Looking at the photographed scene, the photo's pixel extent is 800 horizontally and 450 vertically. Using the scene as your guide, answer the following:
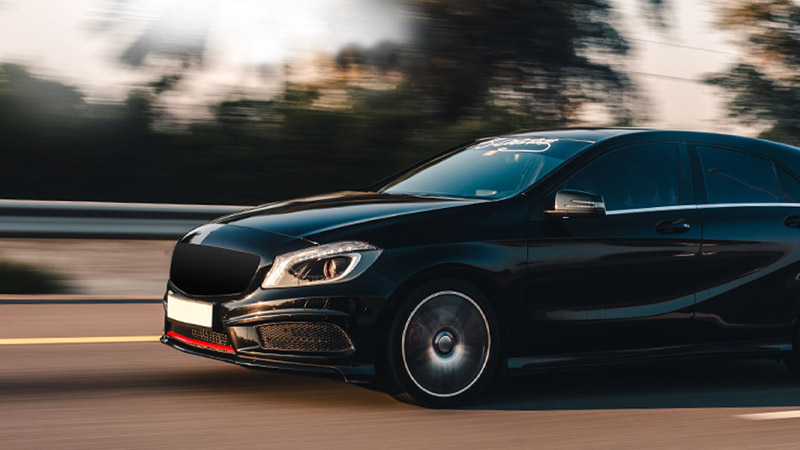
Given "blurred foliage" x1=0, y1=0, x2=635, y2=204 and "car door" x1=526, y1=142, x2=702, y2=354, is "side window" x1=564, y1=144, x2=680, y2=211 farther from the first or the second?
"blurred foliage" x1=0, y1=0, x2=635, y2=204

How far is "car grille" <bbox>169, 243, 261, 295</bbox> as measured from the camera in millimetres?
5492

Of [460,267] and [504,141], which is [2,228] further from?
[460,267]

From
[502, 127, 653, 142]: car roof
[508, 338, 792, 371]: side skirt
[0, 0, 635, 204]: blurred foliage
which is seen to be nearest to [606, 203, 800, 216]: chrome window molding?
[502, 127, 653, 142]: car roof

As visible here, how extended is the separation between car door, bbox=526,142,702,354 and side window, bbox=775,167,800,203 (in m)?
0.75

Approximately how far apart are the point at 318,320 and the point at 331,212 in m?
0.70

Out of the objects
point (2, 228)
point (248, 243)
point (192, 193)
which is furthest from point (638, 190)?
point (192, 193)

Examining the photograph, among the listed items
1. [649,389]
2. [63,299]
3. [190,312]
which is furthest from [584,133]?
[63,299]

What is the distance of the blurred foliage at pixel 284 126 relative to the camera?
1464 centimetres

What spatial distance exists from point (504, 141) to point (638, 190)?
919mm

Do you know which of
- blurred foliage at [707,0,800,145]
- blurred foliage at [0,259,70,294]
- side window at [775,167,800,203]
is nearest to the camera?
side window at [775,167,800,203]

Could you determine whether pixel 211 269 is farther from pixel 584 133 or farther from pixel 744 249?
pixel 744 249

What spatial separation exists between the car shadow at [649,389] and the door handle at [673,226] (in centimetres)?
73

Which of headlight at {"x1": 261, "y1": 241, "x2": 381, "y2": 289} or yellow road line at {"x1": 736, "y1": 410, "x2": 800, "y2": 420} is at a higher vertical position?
headlight at {"x1": 261, "y1": 241, "x2": 381, "y2": 289}

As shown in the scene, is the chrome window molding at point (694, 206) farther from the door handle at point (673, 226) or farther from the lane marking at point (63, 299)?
the lane marking at point (63, 299)
